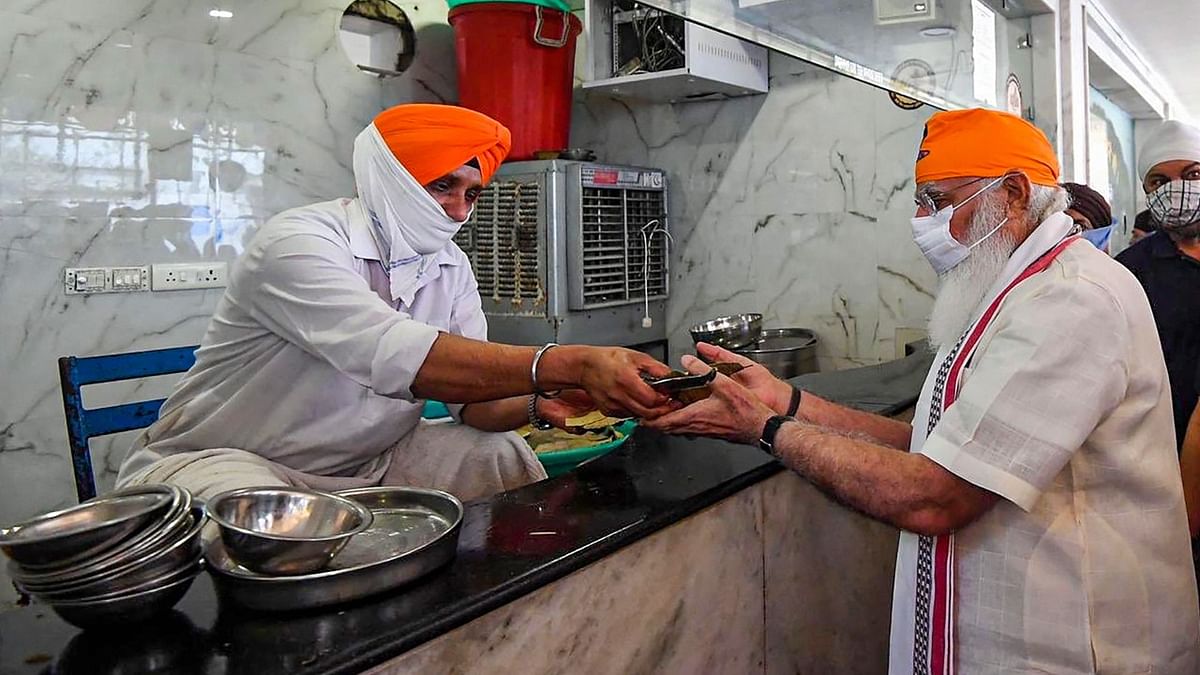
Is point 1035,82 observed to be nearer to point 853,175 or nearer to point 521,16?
point 853,175

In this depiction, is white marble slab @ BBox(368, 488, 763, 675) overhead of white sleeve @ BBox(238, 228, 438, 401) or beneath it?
beneath

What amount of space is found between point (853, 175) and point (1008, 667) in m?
2.61

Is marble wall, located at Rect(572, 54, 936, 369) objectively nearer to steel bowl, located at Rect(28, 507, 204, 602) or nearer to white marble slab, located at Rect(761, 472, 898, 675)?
white marble slab, located at Rect(761, 472, 898, 675)

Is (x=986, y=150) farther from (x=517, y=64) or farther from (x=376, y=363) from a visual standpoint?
(x=517, y=64)

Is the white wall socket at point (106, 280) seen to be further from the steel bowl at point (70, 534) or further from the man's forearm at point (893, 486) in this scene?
the man's forearm at point (893, 486)

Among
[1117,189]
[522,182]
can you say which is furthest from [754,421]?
[1117,189]

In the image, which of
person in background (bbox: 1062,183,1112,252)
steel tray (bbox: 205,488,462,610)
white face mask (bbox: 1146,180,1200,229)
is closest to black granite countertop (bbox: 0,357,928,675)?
steel tray (bbox: 205,488,462,610)

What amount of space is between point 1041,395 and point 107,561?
1.17 meters

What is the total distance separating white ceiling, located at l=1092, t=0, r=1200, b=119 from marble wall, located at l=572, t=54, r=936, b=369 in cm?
133

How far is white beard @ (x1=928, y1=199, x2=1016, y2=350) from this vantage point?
5.01 feet

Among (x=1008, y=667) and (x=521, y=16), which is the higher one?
(x=521, y=16)

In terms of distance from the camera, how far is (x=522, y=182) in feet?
11.5

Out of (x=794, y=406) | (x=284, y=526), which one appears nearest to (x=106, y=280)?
(x=284, y=526)

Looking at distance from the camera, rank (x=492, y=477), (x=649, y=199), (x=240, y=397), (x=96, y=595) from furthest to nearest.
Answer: (x=649, y=199), (x=492, y=477), (x=240, y=397), (x=96, y=595)
